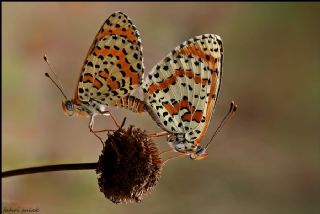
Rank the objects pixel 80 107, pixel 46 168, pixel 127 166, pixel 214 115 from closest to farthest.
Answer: pixel 46 168 < pixel 127 166 < pixel 80 107 < pixel 214 115

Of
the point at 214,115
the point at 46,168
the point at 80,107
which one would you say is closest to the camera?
the point at 46,168

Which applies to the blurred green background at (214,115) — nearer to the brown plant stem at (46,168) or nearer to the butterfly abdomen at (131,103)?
the butterfly abdomen at (131,103)

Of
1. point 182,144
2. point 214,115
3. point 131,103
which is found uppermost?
point 131,103

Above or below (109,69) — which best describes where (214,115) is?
below

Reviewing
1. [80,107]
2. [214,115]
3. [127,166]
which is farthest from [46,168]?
[214,115]

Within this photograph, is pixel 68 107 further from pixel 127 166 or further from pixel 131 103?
pixel 127 166

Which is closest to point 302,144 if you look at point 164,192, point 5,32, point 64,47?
point 164,192

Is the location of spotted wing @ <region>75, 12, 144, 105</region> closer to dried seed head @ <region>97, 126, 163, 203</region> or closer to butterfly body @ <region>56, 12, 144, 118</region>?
butterfly body @ <region>56, 12, 144, 118</region>
